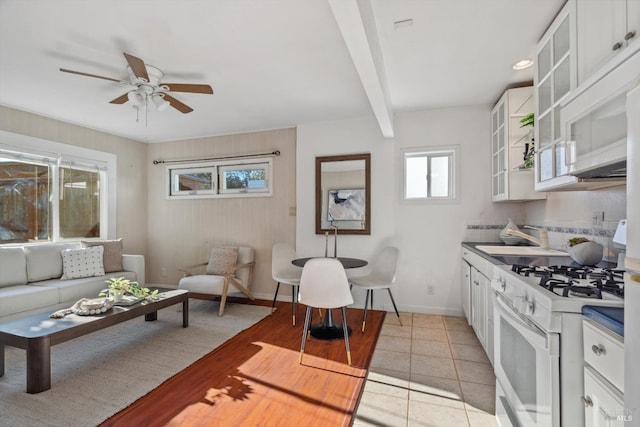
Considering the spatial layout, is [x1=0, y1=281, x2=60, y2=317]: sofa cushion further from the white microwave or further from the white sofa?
the white microwave

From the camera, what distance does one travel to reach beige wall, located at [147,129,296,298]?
14.1 ft

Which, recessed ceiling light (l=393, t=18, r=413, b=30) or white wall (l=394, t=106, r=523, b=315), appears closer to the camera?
recessed ceiling light (l=393, t=18, r=413, b=30)

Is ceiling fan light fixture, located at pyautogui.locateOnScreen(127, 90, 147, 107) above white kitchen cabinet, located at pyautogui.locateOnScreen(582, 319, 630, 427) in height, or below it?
above

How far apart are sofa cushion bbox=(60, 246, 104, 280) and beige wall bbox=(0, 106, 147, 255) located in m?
0.96

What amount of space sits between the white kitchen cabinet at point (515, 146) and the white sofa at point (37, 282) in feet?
15.0

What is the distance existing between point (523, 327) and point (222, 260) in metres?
3.64

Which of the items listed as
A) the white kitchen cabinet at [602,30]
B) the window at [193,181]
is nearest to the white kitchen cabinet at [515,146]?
the white kitchen cabinet at [602,30]

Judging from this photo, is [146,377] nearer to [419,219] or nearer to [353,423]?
[353,423]

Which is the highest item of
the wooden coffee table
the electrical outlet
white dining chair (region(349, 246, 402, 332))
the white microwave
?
the white microwave

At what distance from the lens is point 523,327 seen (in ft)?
4.26

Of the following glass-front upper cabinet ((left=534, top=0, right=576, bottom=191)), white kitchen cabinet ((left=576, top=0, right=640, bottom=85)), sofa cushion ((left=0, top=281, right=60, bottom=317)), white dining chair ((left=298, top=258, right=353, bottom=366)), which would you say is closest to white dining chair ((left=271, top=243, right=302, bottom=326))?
white dining chair ((left=298, top=258, right=353, bottom=366))

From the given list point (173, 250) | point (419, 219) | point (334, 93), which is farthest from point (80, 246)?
point (419, 219)

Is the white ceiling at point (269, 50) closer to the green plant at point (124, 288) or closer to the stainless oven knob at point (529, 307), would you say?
the stainless oven knob at point (529, 307)

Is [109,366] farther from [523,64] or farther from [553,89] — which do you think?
[523,64]
